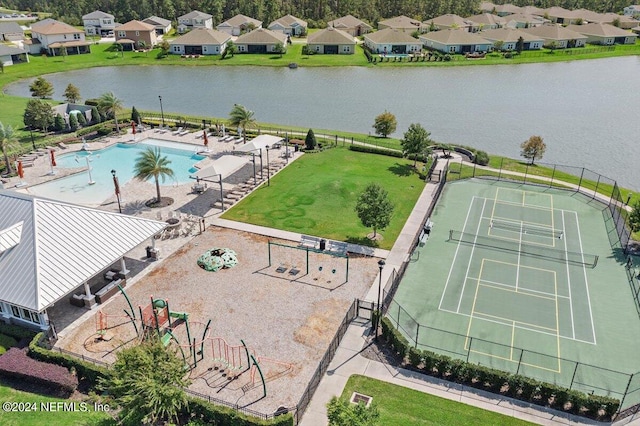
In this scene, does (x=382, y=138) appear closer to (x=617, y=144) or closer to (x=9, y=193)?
(x=617, y=144)

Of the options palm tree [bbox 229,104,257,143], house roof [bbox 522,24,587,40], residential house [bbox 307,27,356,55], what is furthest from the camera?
house roof [bbox 522,24,587,40]

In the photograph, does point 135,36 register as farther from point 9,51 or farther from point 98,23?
point 9,51

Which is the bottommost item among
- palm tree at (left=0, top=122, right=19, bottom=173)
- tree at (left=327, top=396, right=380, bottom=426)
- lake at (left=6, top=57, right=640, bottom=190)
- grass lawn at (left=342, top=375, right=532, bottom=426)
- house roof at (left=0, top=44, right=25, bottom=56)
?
grass lawn at (left=342, top=375, right=532, bottom=426)

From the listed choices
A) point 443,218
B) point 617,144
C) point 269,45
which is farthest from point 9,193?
point 269,45

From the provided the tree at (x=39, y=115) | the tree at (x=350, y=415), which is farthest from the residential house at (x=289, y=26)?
the tree at (x=350, y=415)

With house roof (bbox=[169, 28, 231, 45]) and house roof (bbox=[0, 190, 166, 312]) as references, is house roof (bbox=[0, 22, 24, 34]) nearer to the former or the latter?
house roof (bbox=[169, 28, 231, 45])

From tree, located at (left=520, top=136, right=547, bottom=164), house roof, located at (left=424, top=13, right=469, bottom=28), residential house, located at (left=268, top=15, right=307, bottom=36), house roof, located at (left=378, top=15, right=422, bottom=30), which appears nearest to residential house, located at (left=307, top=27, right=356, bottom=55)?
residential house, located at (left=268, top=15, right=307, bottom=36)

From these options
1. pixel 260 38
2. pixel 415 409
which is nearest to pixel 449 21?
pixel 260 38
